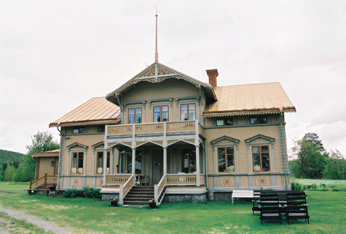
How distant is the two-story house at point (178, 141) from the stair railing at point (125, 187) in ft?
0.19

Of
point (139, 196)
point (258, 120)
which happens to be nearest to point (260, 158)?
point (258, 120)

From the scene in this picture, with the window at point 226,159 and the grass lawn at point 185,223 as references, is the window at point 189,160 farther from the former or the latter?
the grass lawn at point 185,223

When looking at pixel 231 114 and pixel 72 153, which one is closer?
pixel 231 114

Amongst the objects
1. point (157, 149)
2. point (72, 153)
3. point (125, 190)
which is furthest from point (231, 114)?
point (72, 153)

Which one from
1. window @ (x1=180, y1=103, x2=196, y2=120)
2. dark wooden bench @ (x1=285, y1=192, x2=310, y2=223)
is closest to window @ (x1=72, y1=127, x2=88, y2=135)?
window @ (x1=180, y1=103, x2=196, y2=120)

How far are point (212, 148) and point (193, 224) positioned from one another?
9931 mm

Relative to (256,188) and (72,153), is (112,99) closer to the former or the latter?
(72,153)

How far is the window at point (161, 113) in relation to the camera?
816 inches

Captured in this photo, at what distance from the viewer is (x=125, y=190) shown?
1712 centimetres

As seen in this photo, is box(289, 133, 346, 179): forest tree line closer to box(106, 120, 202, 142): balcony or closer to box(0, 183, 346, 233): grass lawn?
box(106, 120, 202, 142): balcony

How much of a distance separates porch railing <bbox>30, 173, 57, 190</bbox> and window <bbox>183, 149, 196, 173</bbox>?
12131 millimetres

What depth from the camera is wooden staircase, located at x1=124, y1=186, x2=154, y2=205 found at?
54.1ft

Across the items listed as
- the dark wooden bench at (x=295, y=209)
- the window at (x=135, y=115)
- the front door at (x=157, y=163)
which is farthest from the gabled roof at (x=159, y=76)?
the dark wooden bench at (x=295, y=209)

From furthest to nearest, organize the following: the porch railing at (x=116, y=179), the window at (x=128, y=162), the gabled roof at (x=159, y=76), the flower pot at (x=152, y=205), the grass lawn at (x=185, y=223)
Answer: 1. the window at (x=128, y=162)
2. the gabled roof at (x=159, y=76)
3. the porch railing at (x=116, y=179)
4. the flower pot at (x=152, y=205)
5. the grass lawn at (x=185, y=223)
